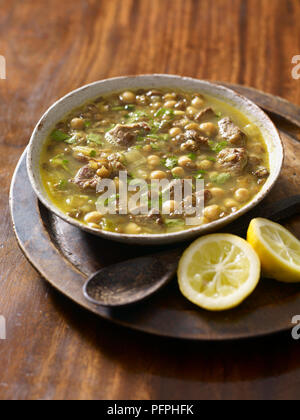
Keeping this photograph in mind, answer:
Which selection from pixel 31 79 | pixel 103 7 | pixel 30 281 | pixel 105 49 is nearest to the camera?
pixel 30 281

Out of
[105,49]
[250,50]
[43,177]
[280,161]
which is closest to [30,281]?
[43,177]

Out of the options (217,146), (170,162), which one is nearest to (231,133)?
(217,146)

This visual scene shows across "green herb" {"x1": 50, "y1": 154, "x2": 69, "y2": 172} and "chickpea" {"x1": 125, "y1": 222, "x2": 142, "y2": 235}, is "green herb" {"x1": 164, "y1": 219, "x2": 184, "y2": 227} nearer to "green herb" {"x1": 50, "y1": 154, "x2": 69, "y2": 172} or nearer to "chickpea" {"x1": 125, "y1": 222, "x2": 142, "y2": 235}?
"chickpea" {"x1": 125, "y1": 222, "x2": 142, "y2": 235}

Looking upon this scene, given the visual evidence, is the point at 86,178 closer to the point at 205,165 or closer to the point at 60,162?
the point at 60,162

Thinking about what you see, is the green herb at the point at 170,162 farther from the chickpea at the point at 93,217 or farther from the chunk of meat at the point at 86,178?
the chickpea at the point at 93,217

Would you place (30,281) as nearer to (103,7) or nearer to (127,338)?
(127,338)

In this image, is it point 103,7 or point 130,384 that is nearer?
point 130,384

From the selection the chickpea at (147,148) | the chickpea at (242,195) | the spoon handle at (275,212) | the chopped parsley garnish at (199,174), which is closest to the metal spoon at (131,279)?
the spoon handle at (275,212)
